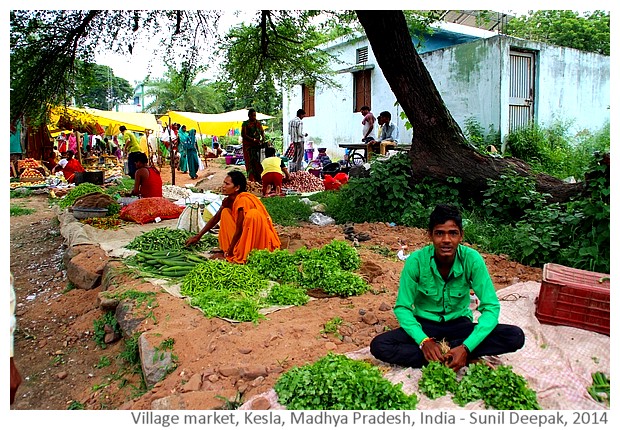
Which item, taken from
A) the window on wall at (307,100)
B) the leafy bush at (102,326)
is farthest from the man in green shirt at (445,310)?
the window on wall at (307,100)

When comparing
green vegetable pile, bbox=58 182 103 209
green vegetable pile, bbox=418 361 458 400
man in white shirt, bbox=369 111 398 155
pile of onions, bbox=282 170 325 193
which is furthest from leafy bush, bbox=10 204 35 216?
green vegetable pile, bbox=418 361 458 400

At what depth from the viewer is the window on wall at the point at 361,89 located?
1648 centimetres

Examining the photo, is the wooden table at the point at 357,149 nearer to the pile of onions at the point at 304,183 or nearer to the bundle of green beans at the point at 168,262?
the pile of onions at the point at 304,183

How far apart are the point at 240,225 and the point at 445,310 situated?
9.82ft

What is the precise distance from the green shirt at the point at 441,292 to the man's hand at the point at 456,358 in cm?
15

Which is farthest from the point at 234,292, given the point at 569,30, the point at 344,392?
the point at 569,30

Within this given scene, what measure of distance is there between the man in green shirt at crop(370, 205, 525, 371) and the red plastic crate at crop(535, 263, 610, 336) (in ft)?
2.74

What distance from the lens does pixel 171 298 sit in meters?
4.51

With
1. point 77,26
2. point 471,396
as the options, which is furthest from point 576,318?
point 77,26

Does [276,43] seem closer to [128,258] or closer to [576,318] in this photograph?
[128,258]

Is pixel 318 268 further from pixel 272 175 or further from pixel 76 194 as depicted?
pixel 76 194

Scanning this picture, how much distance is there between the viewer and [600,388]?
9.30 ft

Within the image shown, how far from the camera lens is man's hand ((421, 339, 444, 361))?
9.56 feet

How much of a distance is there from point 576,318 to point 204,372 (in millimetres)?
2757
